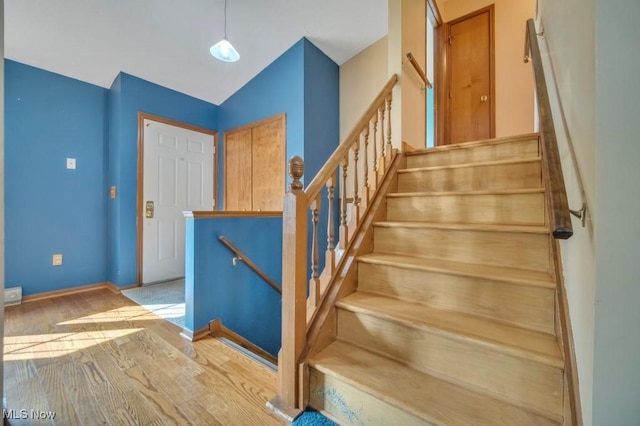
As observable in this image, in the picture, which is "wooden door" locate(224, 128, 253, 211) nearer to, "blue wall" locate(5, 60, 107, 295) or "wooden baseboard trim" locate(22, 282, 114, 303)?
"blue wall" locate(5, 60, 107, 295)

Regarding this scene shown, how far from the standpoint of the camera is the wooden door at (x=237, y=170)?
12.5ft

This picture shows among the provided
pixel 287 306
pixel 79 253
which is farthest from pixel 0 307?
pixel 79 253

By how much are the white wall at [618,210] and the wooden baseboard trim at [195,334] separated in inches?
81.2

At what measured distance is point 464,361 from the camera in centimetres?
108

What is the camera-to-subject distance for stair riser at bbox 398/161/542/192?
1.67 metres

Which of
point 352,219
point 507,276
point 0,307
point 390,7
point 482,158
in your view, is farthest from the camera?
point 390,7

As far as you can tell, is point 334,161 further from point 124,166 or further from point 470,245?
point 124,166

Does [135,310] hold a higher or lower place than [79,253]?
lower

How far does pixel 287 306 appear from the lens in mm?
1268

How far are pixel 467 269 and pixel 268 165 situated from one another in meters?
2.82

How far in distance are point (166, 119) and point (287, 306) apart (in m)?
3.39

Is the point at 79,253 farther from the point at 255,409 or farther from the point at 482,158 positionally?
the point at 482,158

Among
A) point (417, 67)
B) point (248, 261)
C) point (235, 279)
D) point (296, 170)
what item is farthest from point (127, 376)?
point (417, 67)
